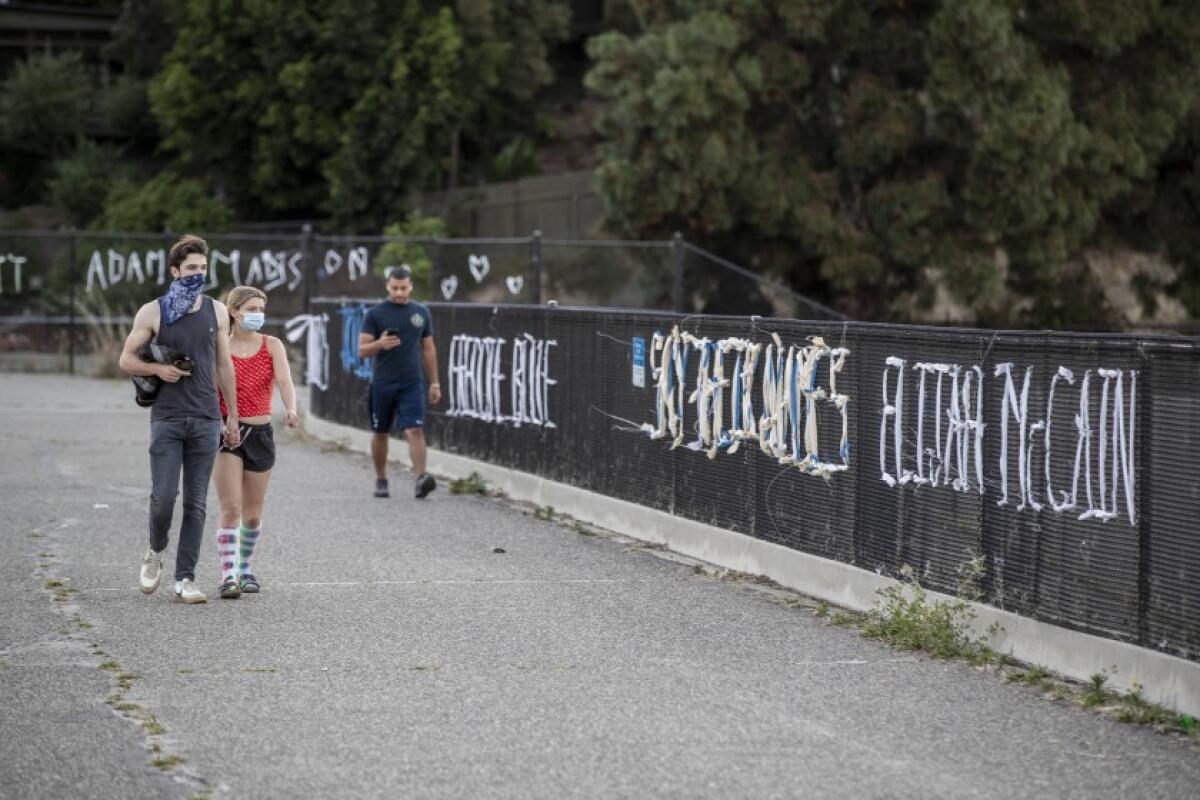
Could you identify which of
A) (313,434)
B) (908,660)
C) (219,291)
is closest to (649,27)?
(219,291)

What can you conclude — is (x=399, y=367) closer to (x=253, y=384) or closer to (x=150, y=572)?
(x=253, y=384)

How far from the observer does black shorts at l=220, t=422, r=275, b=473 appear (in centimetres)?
1138

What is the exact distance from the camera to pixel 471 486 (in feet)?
56.1

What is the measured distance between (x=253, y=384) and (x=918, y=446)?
3886mm

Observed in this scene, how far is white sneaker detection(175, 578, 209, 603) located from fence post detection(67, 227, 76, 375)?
23710mm

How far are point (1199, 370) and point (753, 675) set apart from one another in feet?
7.76

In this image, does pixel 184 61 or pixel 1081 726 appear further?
pixel 184 61

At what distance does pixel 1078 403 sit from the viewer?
891cm

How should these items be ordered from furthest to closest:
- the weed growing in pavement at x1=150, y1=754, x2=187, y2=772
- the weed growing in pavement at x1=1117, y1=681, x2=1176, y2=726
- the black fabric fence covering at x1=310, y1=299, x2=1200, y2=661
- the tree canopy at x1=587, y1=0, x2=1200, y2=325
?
the tree canopy at x1=587, y1=0, x2=1200, y2=325
the black fabric fence covering at x1=310, y1=299, x2=1200, y2=661
the weed growing in pavement at x1=1117, y1=681, x2=1176, y2=726
the weed growing in pavement at x1=150, y1=754, x2=187, y2=772

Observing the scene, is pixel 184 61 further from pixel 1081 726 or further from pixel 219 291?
pixel 1081 726

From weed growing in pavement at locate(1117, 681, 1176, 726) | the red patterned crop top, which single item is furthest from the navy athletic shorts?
weed growing in pavement at locate(1117, 681, 1176, 726)

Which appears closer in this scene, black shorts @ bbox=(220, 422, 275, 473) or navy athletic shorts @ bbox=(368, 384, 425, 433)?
black shorts @ bbox=(220, 422, 275, 473)

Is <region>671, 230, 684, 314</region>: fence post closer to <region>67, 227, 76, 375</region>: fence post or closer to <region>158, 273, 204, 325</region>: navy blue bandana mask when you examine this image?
<region>67, 227, 76, 375</region>: fence post

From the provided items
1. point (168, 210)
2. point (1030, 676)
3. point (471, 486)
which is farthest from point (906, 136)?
point (168, 210)
